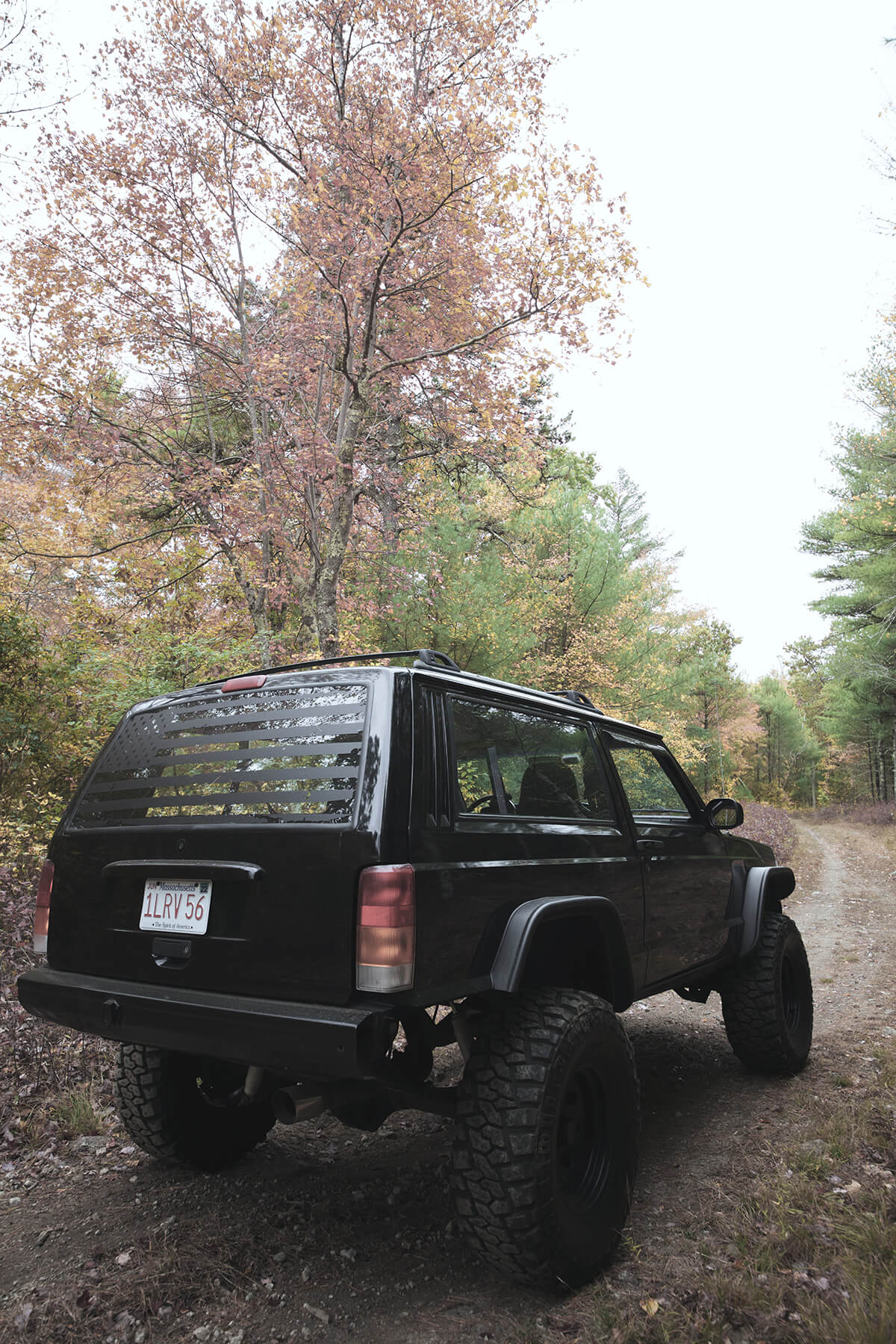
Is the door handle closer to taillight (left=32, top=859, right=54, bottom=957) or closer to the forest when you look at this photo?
taillight (left=32, top=859, right=54, bottom=957)

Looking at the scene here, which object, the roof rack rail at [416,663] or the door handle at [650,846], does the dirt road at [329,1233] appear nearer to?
the door handle at [650,846]

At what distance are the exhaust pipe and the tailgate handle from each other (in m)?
0.75

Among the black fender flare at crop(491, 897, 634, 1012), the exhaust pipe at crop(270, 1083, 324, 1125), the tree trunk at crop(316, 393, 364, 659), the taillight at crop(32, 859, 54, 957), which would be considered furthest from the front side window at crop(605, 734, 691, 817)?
the tree trunk at crop(316, 393, 364, 659)

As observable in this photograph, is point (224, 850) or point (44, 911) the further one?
point (44, 911)

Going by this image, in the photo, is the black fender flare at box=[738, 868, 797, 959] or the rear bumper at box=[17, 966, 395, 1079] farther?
the black fender flare at box=[738, 868, 797, 959]

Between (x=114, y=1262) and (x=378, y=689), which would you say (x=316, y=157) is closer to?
(x=378, y=689)

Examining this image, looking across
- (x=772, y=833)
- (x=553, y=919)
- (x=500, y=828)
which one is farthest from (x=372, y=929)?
(x=772, y=833)

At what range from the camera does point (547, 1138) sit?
2328mm

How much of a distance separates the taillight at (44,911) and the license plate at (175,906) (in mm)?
559

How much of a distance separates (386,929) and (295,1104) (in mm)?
834

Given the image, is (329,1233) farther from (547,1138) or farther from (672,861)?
(672,861)

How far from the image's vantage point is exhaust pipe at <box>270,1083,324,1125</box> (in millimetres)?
2480

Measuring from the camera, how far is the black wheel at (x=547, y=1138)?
2.26m

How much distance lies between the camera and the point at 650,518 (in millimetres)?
28234
